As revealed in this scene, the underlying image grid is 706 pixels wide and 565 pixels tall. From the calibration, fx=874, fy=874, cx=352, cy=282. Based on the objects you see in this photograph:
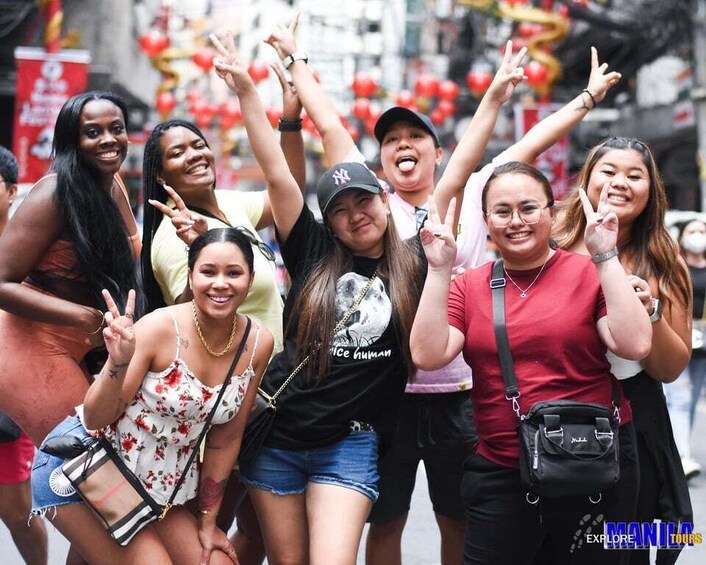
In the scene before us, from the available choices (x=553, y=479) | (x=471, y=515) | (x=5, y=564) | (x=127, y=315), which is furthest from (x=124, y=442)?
(x=5, y=564)

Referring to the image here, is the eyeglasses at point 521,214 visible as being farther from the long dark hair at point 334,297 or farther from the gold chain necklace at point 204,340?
the gold chain necklace at point 204,340

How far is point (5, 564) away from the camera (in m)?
4.70

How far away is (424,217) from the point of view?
11.8 feet

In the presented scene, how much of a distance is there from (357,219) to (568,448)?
43.1 inches

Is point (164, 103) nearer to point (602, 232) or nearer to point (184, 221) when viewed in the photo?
point (184, 221)

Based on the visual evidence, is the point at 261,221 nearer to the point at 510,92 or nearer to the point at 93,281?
the point at 93,281

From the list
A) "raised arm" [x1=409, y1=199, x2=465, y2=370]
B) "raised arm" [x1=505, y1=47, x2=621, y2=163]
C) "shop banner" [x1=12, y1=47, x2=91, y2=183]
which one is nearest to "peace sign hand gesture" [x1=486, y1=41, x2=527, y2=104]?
"raised arm" [x1=505, y1=47, x2=621, y2=163]

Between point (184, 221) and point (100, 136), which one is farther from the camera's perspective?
point (100, 136)

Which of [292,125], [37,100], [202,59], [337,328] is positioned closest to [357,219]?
[337,328]

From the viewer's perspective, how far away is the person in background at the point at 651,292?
307 centimetres

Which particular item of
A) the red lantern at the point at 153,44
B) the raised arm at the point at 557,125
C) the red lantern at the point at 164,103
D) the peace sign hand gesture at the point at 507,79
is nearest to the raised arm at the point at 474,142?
the peace sign hand gesture at the point at 507,79

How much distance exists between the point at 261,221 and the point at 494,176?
134 cm

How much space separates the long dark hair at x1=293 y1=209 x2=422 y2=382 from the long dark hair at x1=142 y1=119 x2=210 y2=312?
0.70 meters

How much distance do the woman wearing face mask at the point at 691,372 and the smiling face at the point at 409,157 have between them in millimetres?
3447
